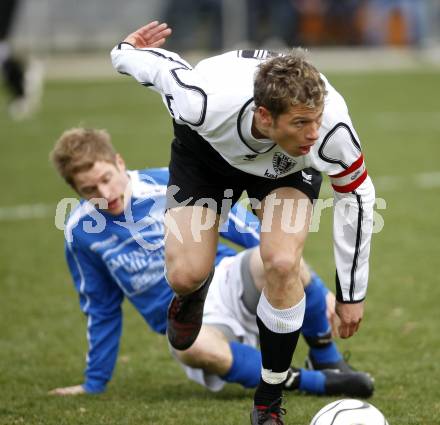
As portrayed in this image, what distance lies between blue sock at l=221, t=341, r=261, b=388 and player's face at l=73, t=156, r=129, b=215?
0.83 m

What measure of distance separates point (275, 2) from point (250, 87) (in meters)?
20.7

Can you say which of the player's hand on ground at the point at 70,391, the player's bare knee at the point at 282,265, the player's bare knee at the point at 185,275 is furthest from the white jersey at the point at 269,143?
the player's hand on ground at the point at 70,391

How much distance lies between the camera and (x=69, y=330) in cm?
579

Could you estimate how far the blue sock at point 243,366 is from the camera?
4445 mm

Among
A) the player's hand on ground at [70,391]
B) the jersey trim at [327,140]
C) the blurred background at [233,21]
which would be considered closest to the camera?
the jersey trim at [327,140]

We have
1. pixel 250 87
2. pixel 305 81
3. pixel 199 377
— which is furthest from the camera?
pixel 199 377

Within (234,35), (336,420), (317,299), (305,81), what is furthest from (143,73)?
(234,35)

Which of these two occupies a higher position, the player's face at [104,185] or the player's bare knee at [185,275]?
the player's face at [104,185]

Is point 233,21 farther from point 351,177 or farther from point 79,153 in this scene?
point 351,177

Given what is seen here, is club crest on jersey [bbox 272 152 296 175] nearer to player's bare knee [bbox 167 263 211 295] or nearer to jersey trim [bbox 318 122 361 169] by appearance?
jersey trim [bbox 318 122 361 169]

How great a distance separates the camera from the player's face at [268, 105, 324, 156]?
352 cm

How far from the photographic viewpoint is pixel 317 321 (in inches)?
181

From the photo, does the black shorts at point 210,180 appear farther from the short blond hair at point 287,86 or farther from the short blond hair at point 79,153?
the short blond hair at point 79,153

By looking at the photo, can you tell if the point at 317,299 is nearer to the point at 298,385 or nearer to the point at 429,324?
the point at 298,385
